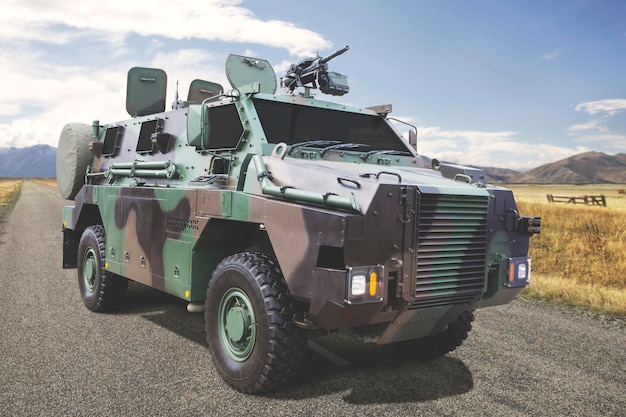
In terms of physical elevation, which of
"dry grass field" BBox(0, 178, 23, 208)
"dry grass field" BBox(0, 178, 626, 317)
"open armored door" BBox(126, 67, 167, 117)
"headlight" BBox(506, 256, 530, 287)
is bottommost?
"dry grass field" BBox(0, 178, 23, 208)

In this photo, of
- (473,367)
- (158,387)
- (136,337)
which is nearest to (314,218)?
(158,387)

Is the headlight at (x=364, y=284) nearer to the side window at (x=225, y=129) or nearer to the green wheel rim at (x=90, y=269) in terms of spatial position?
the side window at (x=225, y=129)

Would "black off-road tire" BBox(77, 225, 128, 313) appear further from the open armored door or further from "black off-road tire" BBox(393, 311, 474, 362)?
"black off-road tire" BBox(393, 311, 474, 362)

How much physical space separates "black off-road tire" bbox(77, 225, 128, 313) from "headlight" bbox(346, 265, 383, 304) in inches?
152

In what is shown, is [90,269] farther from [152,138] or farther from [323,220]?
[323,220]

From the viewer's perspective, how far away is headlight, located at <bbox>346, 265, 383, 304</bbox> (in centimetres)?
355

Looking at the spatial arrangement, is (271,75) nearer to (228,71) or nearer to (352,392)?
(228,71)

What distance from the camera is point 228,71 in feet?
20.6

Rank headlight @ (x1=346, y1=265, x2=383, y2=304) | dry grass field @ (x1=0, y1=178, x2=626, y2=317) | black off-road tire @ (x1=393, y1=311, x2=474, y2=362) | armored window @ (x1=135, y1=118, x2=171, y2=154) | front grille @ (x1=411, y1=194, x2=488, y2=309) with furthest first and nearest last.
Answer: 1. dry grass field @ (x1=0, y1=178, x2=626, y2=317)
2. armored window @ (x1=135, y1=118, x2=171, y2=154)
3. black off-road tire @ (x1=393, y1=311, x2=474, y2=362)
4. front grille @ (x1=411, y1=194, x2=488, y2=309)
5. headlight @ (x1=346, y1=265, x2=383, y2=304)

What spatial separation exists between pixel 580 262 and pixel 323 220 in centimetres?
930

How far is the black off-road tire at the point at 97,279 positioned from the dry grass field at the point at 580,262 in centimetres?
520

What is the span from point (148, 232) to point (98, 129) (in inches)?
112

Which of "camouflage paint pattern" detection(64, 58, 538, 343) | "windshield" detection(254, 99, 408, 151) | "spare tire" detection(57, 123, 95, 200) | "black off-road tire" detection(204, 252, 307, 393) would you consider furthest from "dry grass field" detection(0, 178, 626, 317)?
"spare tire" detection(57, 123, 95, 200)

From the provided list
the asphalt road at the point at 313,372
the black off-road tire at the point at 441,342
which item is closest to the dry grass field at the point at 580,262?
the asphalt road at the point at 313,372
